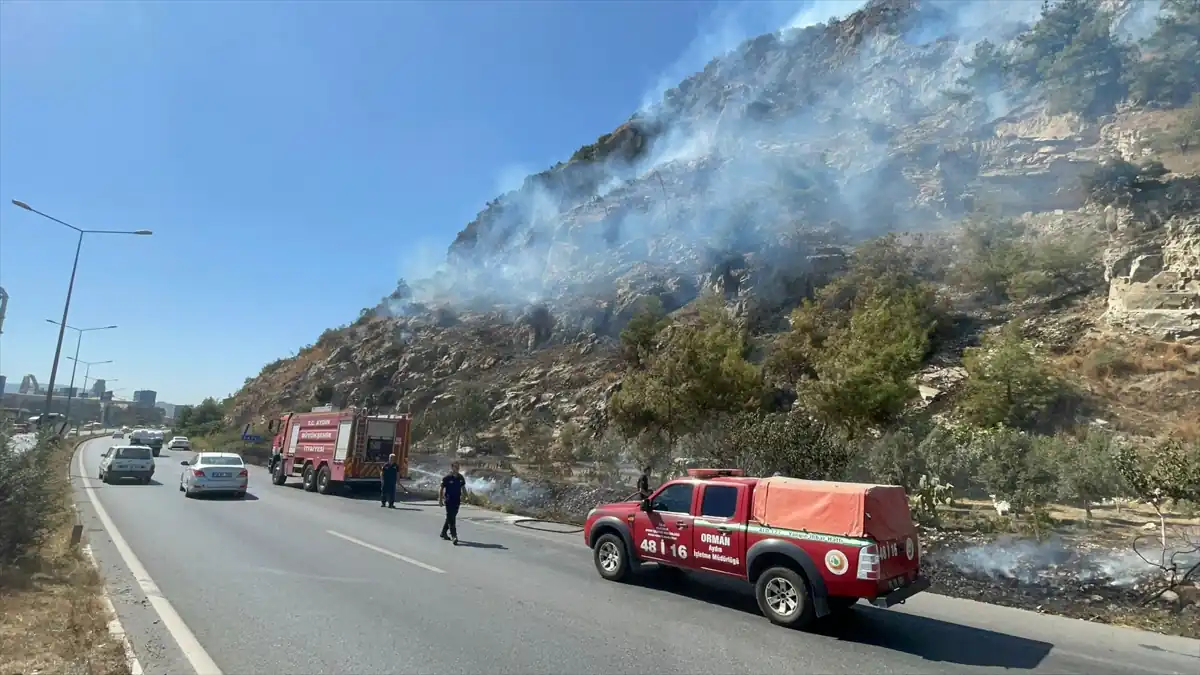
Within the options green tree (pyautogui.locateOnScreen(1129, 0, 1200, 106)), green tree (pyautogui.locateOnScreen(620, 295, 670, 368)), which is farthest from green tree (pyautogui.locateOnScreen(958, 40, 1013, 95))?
green tree (pyautogui.locateOnScreen(620, 295, 670, 368))

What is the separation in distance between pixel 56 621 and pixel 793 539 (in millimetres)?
7215

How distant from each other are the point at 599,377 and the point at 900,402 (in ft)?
91.7

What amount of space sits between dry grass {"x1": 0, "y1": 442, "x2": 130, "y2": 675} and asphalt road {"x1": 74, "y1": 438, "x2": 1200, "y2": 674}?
0.99 ft

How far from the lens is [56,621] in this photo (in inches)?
237

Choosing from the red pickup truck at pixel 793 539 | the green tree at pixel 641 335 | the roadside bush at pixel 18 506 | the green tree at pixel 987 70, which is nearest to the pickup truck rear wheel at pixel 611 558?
the red pickup truck at pixel 793 539

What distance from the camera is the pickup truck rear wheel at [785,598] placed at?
270 inches

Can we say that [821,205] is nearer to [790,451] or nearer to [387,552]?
[790,451]

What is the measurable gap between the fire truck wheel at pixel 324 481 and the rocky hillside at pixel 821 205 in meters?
19.2

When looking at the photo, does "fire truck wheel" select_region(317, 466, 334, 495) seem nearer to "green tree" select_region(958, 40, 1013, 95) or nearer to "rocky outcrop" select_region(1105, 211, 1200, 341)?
"rocky outcrop" select_region(1105, 211, 1200, 341)

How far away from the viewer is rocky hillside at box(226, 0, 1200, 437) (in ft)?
130

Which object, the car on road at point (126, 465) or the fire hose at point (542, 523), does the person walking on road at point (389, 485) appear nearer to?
the fire hose at point (542, 523)

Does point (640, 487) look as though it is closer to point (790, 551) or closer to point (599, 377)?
point (790, 551)

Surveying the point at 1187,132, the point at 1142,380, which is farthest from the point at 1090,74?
the point at 1142,380

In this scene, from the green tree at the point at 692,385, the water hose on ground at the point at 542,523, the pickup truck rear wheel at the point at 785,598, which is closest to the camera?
the pickup truck rear wheel at the point at 785,598
